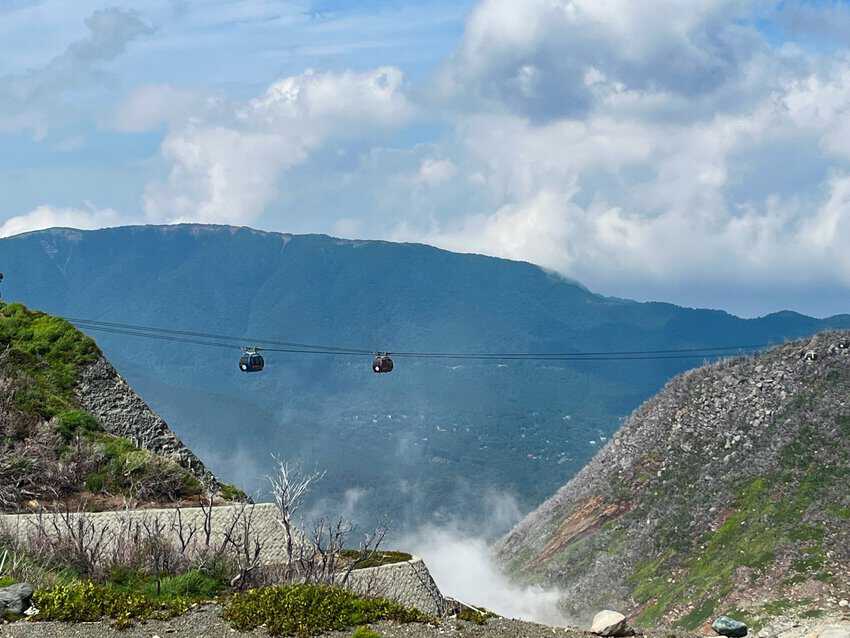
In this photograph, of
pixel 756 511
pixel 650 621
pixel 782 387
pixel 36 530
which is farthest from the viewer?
pixel 782 387

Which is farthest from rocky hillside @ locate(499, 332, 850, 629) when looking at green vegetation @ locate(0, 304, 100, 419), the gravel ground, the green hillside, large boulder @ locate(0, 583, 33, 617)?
large boulder @ locate(0, 583, 33, 617)

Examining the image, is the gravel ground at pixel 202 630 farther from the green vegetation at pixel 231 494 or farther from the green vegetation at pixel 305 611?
the green vegetation at pixel 231 494

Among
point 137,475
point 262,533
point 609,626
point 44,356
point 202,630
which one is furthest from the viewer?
point 44,356

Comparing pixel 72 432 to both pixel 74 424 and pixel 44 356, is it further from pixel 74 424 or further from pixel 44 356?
pixel 44 356

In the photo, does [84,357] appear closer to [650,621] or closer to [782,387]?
[650,621]

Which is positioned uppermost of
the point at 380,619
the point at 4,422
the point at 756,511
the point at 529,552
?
the point at 4,422

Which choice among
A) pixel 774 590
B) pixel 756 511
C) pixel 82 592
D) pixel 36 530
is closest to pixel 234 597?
pixel 82 592

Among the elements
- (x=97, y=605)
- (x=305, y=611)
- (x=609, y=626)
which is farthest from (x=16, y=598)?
(x=609, y=626)
